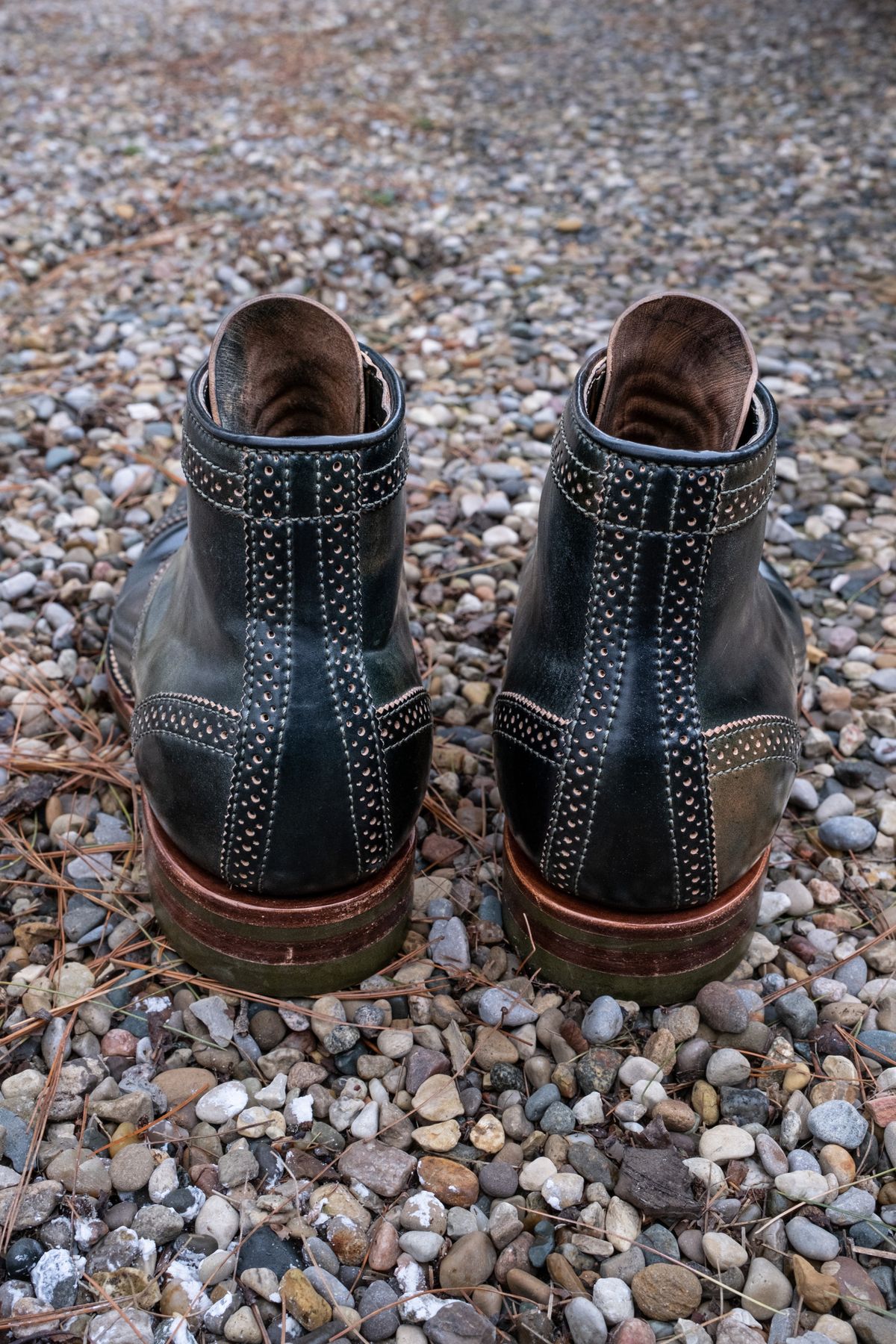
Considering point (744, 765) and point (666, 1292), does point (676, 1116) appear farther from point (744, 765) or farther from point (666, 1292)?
point (744, 765)

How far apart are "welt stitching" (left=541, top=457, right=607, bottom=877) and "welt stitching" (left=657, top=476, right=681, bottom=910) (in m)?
0.09

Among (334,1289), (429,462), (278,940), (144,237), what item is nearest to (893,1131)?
(334,1289)

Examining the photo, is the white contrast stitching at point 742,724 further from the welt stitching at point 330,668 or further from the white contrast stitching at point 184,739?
the white contrast stitching at point 184,739

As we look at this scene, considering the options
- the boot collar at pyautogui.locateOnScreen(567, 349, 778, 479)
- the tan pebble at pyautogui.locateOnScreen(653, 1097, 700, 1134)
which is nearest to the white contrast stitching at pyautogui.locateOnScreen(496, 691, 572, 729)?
the boot collar at pyautogui.locateOnScreen(567, 349, 778, 479)

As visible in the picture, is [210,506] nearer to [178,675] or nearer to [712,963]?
[178,675]

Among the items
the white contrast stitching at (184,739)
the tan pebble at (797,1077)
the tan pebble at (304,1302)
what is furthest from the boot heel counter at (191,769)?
the tan pebble at (797,1077)

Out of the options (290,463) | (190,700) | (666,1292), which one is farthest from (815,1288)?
(290,463)

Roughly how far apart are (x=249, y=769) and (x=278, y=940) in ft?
1.04

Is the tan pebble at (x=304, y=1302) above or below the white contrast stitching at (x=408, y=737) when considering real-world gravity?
below

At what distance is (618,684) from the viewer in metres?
1.55

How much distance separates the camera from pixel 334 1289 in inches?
56.6

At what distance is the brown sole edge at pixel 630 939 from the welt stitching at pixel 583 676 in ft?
0.37

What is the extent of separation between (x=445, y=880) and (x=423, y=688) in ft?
1.49

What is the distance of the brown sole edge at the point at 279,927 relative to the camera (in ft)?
5.55
